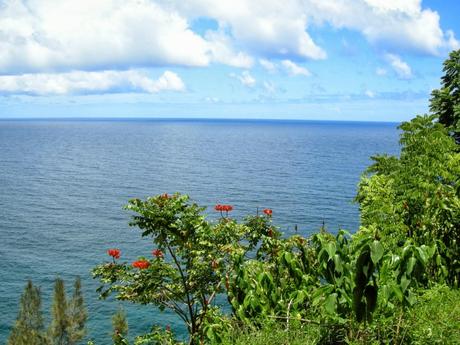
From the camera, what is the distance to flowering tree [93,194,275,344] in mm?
11562

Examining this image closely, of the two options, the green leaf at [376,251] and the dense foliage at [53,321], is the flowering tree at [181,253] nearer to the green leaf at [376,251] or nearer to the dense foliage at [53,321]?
the green leaf at [376,251]

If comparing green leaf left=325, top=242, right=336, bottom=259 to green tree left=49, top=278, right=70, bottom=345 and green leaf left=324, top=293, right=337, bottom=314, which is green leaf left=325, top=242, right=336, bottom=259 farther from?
green tree left=49, top=278, right=70, bottom=345

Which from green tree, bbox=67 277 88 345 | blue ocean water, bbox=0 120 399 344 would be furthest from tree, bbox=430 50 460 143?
green tree, bbox=67 277 88 345

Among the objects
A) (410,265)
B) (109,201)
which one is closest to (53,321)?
(410,265)

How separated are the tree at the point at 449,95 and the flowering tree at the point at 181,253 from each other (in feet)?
73.3

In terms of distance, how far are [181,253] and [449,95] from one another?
82.4ft

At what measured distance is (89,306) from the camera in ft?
112

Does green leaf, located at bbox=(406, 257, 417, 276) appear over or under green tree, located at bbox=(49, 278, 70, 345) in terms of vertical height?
over

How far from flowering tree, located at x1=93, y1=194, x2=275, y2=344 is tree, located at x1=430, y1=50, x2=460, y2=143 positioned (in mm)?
22339

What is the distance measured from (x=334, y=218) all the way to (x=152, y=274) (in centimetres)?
4597

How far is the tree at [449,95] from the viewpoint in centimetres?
3084

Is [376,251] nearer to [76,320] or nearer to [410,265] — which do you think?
[410,265]

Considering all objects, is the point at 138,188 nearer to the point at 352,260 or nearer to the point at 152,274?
the point at 152,274

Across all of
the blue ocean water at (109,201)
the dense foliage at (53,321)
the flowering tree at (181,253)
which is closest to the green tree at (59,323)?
the dense foliage at (53,321)
